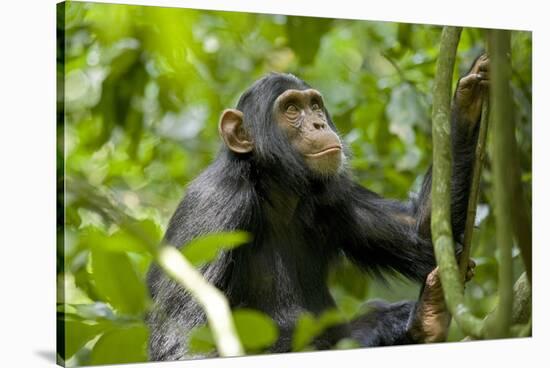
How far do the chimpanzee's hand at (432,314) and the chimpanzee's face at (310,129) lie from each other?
0.86 m

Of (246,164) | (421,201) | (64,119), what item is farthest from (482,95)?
(64,119)

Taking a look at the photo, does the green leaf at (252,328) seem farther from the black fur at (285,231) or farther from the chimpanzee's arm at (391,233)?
the chimpanzee's arm at (391,233)

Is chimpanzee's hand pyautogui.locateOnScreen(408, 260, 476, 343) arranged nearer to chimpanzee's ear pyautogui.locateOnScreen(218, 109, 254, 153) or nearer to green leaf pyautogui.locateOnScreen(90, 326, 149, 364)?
chimpanzee's ear pyautogui.locateOnScreen(218, 109, 254, 153)

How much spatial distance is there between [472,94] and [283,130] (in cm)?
107

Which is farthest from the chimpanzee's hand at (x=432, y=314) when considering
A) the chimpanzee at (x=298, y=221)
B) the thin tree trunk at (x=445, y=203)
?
the thin tree trunk at (x=445, y=203)

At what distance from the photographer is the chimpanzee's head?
470 centimetres

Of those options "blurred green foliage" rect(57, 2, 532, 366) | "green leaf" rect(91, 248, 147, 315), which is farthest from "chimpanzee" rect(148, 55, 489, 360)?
"green leaf" rect(91, 248, 147, 315)

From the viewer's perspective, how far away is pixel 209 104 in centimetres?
470

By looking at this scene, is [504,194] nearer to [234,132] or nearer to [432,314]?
[234,132]

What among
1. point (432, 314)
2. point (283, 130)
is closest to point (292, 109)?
point (283, 130)

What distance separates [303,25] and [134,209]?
1.34 meters

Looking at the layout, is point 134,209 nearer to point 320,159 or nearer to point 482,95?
point 320,159

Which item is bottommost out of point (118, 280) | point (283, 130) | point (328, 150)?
point (118, 280)

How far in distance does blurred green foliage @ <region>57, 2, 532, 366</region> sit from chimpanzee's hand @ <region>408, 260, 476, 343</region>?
0.18m
